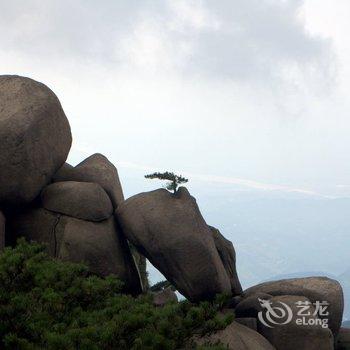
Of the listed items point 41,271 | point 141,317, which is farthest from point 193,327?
point 41,271

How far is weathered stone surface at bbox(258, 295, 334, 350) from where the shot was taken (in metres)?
17.5

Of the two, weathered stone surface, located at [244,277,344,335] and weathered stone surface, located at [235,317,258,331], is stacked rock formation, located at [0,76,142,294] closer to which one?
weathered stone surface, located at [235,317,258,331]

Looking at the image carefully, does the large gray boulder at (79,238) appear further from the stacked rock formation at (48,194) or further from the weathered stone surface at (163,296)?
the weathered stone surface at (163,296)

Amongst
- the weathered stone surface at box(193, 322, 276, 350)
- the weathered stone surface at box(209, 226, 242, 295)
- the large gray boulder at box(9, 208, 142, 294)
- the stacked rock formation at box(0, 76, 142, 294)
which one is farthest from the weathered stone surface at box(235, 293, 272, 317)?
the large gray boulder at box(9, 208, 142, 294)

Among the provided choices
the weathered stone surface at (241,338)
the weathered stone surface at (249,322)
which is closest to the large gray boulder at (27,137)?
the weathered stone surface at (241,338)

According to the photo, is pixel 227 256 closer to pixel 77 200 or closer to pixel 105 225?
pixel 105 225

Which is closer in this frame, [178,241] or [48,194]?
[178,241]

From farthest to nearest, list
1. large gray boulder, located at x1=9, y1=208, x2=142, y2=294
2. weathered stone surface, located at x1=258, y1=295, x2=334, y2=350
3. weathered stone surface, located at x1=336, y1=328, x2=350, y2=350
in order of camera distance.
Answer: weathered stone surface, located at x1=336, y1=328, x2=350, y2=350 < weathered stone surface, located at x1=258, y1=295, x2=334, y2=350 < large gray boulder, located at x1=9, y1=208, x2=142, y2=294

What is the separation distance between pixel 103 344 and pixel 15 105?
1060 centimetres

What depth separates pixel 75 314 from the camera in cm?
959

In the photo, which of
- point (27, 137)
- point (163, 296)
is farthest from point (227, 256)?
point (27, 137)

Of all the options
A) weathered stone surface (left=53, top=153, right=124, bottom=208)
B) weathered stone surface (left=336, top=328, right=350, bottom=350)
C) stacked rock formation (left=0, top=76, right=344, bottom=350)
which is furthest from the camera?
weathered stone surface (left=336, top=328, right=350, bottom=350)

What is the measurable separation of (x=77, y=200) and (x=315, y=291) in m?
10.0

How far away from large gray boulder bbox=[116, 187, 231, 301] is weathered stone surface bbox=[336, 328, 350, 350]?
7.00 metres
